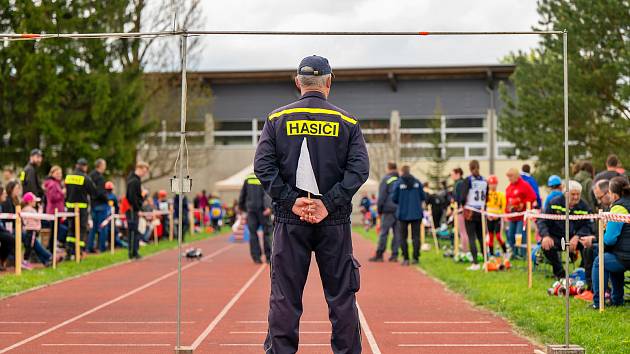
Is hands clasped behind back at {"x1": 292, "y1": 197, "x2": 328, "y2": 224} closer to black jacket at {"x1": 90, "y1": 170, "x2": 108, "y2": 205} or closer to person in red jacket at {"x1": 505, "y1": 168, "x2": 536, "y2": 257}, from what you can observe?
person in red jacket at {"x1": 505, "y1": 168, "x2": 536, "y2": 257}

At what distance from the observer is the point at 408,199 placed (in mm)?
19953

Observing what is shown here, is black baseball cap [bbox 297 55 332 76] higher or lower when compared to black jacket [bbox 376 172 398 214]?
higher

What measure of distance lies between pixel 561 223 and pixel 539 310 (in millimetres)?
3030

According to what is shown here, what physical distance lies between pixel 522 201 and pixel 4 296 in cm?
894

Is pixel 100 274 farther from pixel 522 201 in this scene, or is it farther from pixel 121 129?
pixel 121 129

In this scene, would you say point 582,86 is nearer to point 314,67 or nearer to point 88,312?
point 88,312

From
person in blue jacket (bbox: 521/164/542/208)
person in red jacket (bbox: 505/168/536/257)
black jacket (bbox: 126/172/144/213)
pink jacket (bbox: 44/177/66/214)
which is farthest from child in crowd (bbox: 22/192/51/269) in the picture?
person in blue jacket (bbox: 521/164/542/208)

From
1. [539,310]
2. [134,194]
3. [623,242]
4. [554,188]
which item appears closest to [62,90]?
[134,194]

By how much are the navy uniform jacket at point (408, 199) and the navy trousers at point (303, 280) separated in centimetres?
1306

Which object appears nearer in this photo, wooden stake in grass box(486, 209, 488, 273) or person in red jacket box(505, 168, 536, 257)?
wooden stake in grass box(486, 209, 488, 273)

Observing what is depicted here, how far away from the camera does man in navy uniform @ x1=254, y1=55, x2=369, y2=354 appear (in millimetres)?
6812

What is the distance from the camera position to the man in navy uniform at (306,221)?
6812 mm

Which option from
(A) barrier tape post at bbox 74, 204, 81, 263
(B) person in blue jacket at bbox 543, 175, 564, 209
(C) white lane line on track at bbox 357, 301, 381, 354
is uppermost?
(B) person in blue jacket at bbox 543, 175, 564, 209

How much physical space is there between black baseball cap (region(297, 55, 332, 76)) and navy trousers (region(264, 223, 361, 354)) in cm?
105
